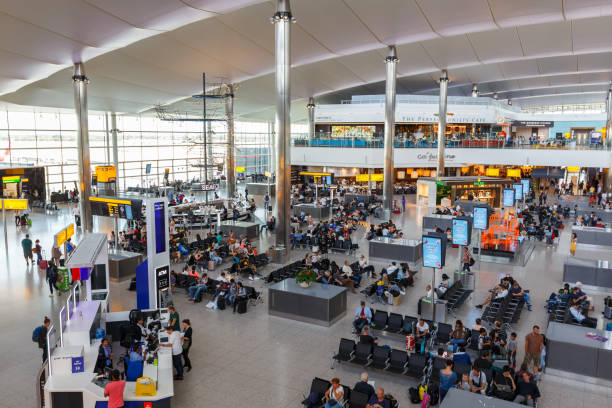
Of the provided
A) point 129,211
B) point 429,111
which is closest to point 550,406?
point 129,211

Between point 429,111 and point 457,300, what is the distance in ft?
111

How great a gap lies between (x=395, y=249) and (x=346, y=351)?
931 cm

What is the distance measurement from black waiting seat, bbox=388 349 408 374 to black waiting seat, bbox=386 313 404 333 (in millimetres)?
1788

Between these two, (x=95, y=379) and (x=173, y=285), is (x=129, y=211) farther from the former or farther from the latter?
(x=95, y=379)

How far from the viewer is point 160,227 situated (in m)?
12.1

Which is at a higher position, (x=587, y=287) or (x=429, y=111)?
(x=429, y=111)

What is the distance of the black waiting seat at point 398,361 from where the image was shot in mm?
8953

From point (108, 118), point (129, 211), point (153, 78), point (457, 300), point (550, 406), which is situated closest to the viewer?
point (550, 406)

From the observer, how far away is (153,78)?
28500 mm

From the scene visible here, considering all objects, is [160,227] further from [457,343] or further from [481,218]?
[481,218]

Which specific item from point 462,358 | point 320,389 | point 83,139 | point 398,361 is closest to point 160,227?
point 320,389

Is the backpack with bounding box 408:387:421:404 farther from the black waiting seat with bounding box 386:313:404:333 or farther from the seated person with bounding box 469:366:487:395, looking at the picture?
the black waiting seat with bounding box 386:313:404:333

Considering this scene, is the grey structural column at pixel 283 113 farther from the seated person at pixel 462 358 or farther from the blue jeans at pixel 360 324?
the seated person at pixel 462 358

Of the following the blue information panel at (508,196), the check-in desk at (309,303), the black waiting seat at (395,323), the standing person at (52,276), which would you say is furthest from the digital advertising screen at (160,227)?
the blue information panel at (508,196)
